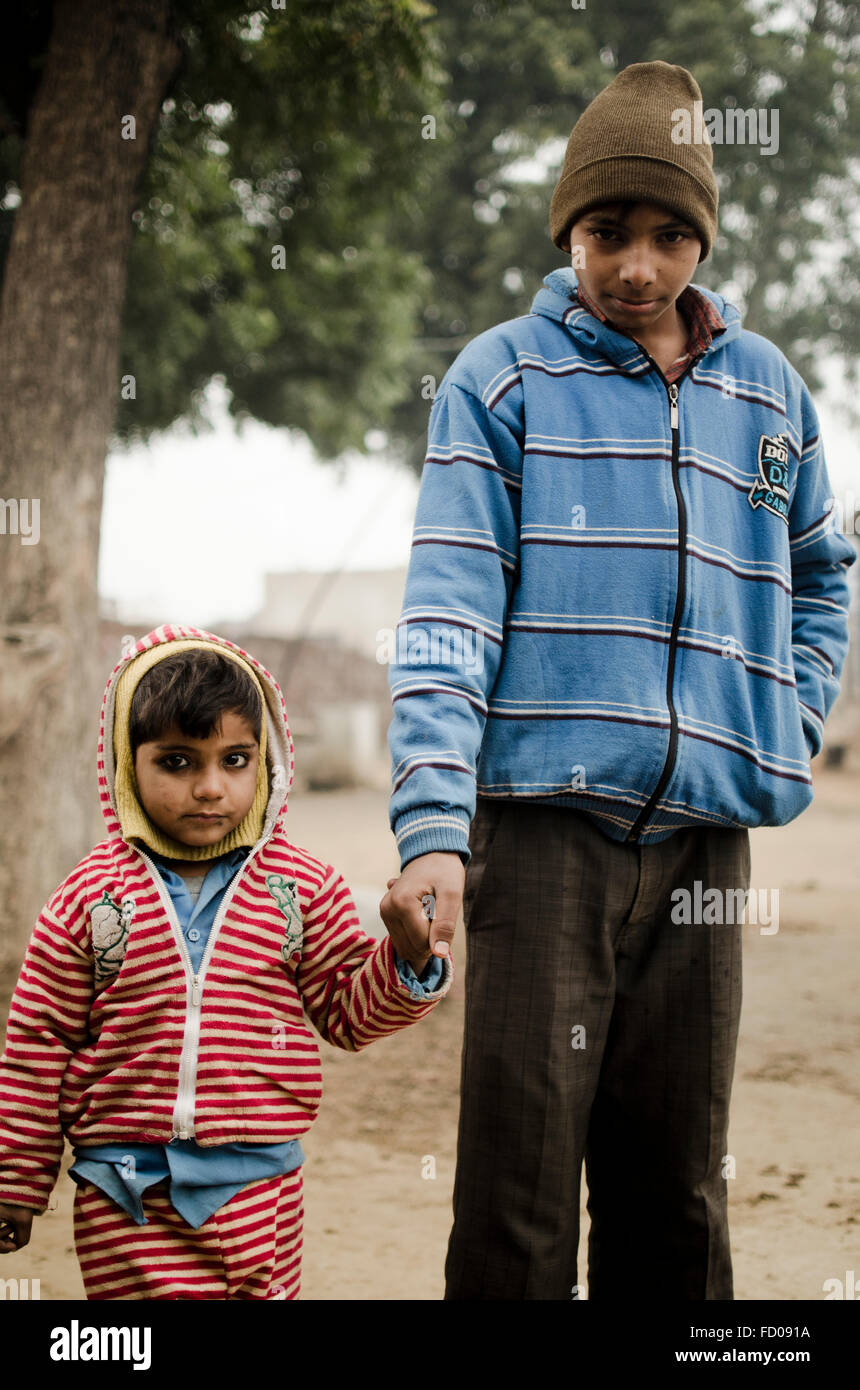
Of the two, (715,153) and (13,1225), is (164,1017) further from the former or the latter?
(715,153)

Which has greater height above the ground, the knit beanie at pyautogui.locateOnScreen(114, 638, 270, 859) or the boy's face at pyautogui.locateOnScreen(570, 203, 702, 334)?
the boy's face at pyautogui.locateOnScreen(570, 203, 702, 334)

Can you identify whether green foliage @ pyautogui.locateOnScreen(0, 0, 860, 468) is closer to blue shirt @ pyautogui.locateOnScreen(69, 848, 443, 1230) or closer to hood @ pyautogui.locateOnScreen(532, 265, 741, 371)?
hood @ pyautogui.locateOnScreen(532, 265, 741, 371)

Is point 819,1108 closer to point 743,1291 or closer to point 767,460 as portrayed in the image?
point 743,1291

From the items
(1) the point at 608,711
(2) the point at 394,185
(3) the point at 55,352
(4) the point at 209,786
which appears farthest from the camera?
(2) the point at 394,185

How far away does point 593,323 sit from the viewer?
183cm

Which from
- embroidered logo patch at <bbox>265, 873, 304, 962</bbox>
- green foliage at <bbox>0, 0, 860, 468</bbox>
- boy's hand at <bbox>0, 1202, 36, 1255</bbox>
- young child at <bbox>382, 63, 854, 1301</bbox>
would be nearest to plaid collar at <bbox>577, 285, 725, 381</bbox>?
young child at <bbox>382, 63, 854, 1301</bbox>

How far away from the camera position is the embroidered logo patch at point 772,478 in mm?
1863

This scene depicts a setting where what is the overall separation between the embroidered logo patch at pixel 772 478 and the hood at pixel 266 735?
2.55 ft

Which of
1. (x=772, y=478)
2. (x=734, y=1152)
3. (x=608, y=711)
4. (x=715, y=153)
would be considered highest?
(x=715, y=153)

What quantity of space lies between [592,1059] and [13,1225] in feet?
2.74

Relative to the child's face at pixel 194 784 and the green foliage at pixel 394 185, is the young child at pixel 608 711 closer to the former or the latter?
the child's face at pixel 194 784

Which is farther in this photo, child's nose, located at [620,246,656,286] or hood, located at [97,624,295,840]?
hood, located at [97,624,295,840]

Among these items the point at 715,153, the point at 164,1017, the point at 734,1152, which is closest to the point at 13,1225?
the point at 164,1017

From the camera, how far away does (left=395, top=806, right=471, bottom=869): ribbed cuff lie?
155 cm
